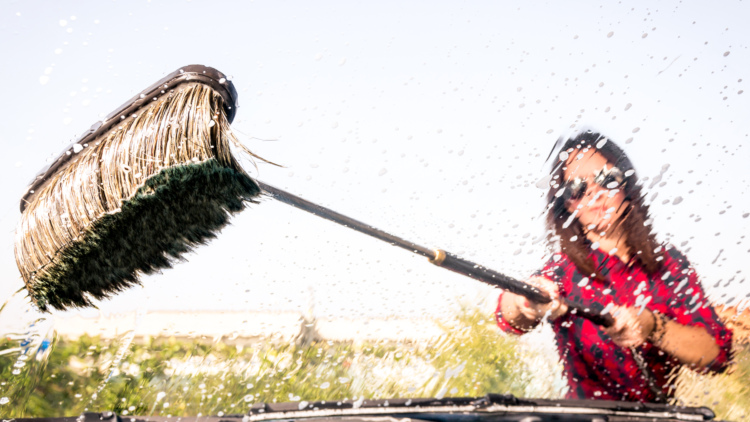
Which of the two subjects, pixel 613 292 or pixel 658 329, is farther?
pixel 613 292

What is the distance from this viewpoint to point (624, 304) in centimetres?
209

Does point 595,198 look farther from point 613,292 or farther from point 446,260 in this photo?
point 446,260

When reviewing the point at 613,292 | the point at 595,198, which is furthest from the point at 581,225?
the point at 613,292

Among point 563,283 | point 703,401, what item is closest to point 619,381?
point 703,401

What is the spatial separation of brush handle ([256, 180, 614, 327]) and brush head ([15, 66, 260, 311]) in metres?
0.17

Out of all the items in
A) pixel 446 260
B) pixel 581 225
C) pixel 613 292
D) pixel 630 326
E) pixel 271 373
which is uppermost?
pixel 581 225

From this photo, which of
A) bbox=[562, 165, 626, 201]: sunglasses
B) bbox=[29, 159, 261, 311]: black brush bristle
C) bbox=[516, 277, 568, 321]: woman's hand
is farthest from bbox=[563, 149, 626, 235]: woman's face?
bbox=[29, 159, 261, 311]: black brush bristle

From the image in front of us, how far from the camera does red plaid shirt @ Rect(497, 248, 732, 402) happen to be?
1905 millimetres

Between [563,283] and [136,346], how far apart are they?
2.28m

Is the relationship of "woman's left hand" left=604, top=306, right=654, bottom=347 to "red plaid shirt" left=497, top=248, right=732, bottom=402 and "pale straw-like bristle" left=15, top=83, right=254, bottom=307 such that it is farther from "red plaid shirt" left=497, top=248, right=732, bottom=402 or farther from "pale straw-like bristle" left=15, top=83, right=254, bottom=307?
"pale straw-like bristle" left=15, top=83, right=254, bottom=307

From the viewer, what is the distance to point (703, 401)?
175 cm

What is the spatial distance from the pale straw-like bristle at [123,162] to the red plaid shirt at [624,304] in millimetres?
1681

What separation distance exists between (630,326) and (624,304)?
0.11 metres

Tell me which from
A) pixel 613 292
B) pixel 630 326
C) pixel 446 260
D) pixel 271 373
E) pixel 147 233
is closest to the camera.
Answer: pixel 147 233
